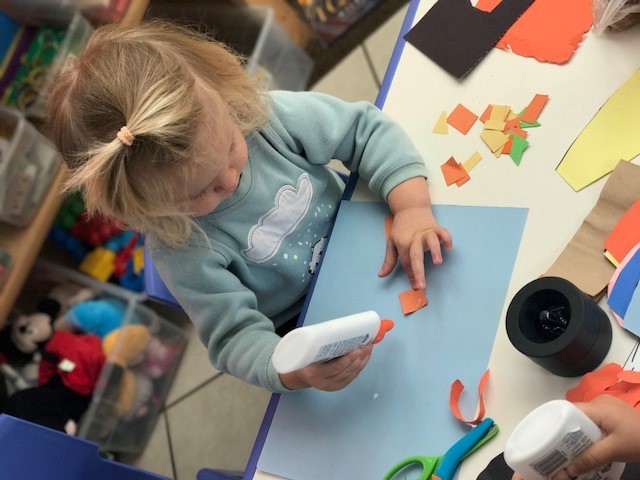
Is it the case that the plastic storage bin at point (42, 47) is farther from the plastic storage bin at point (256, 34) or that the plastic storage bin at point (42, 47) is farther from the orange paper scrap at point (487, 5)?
the orange paper scrap at point (487, 5)

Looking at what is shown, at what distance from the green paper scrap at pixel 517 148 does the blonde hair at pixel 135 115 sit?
0.30m

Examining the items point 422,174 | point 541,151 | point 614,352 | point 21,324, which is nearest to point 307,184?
point 422,174

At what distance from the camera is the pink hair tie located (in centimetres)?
59

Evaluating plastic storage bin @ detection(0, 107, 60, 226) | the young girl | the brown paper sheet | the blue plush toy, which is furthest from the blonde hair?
the blue plush toy

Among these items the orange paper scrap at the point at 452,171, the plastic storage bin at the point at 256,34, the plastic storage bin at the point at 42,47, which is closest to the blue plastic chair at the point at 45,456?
the orange paper scrap at the point at 452,171

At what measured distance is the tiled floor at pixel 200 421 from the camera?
4.50ft

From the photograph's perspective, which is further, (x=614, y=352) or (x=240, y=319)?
(x=240, y=319)

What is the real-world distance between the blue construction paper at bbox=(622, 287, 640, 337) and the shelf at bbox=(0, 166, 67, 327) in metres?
1.05

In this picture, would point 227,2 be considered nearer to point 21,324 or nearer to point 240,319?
point 21,324

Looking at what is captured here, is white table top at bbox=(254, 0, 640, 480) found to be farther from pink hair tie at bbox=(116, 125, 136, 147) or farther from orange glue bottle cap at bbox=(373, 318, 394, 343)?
pink hair tie at bbox=(116, 125, 136, 147)

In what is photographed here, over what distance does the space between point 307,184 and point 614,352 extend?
0.40 meters

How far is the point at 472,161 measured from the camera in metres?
0.75

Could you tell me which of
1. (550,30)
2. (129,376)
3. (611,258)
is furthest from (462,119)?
(129,376)

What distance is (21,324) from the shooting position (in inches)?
56.4
